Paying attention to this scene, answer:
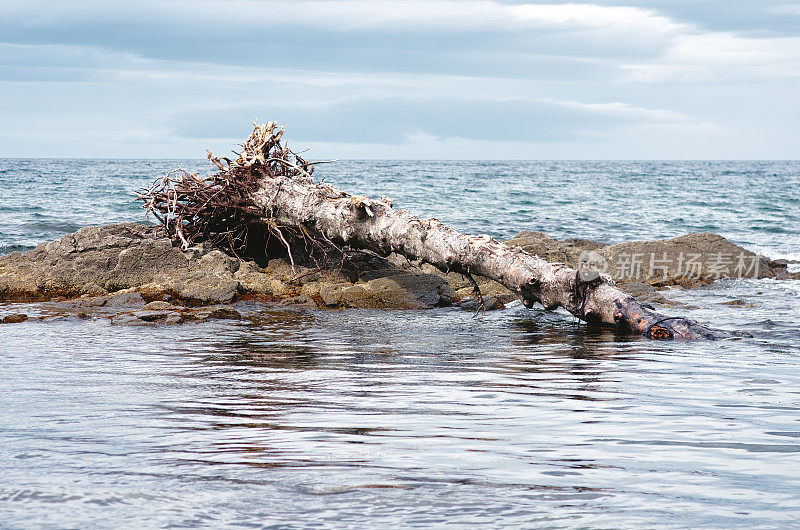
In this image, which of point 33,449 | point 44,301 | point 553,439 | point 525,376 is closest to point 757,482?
point 553,439

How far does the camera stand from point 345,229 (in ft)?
27.4

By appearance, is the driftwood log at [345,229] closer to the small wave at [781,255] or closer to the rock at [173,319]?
the rock at [173,319]

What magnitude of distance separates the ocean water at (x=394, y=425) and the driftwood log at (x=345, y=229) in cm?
35

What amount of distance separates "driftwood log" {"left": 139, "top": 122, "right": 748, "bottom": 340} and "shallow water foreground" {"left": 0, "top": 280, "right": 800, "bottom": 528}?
2.46 ft

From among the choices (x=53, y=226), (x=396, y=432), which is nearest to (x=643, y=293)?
(x=396, y=432)

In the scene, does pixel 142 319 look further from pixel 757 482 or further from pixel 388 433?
pixel 757 482

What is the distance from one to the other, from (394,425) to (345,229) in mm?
5219

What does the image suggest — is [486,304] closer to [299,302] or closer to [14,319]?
[299,302]

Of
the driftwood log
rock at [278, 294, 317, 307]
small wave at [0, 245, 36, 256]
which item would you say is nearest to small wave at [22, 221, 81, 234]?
small wave at [0, 245, 36, 256]

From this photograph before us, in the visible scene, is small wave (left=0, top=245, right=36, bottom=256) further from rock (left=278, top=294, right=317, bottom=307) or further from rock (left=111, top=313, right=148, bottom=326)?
rock (left=111, top=313, right=148, bottom=326)

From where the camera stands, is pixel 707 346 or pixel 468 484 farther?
pixel 707 346

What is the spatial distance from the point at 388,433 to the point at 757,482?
1443mm

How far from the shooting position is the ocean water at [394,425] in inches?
90.0

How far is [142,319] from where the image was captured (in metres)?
6.88
